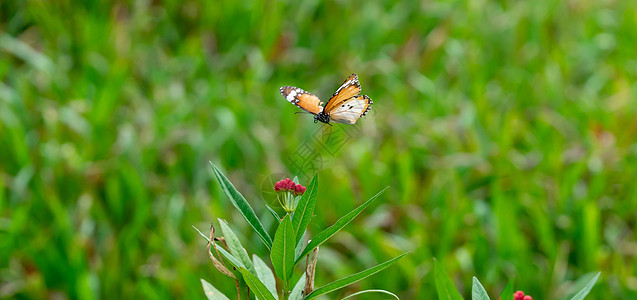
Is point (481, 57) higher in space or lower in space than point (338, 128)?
higher

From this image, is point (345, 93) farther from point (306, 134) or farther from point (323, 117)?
point (306, 134)

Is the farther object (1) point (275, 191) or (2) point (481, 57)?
(2) point (481, 57)

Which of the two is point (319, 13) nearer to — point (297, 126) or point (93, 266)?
point (297, 126)

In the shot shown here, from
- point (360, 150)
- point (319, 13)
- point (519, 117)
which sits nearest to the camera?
point (360, 150)

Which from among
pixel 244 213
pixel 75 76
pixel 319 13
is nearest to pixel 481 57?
pixel 319 13

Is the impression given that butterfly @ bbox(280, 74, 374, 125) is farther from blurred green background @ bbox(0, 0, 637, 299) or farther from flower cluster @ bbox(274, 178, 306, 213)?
blurred green background @ bbox(0, 0, 637, 299)

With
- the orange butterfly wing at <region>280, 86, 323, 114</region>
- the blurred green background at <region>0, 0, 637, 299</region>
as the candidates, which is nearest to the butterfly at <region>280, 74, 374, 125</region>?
the orange butterfly wing at <region>280, 86, 323, 114</region>

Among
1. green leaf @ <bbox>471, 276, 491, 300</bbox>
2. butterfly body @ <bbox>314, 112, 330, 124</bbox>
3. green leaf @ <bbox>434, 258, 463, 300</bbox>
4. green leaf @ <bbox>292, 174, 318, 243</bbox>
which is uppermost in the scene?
butterfly body @ <bbox>314, 112, 330, 124</bbox>

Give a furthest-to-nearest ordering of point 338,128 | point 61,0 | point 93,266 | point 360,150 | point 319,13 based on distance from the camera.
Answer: point 319,13 < point 61,0 < point 360,150 < point 93,266 < point 338,128
